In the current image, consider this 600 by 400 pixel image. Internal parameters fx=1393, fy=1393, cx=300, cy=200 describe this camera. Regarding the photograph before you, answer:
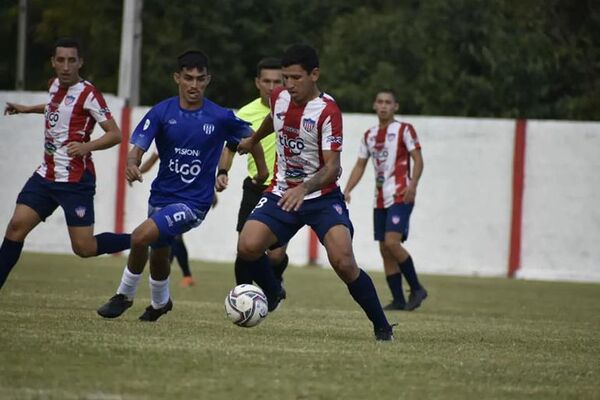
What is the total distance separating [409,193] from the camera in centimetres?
1387

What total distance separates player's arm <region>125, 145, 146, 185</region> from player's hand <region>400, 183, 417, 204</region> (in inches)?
189

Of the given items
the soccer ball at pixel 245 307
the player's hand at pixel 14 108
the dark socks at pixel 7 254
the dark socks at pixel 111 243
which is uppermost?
the player's hand at pixel 14 108

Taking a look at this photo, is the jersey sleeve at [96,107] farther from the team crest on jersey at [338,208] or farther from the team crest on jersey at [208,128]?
the team crest on jersey at [338,208]

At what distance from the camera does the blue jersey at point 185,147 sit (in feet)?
32.0

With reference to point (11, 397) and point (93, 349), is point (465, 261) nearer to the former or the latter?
point (93, 349)

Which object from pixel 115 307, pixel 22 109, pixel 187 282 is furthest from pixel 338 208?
pixel 187 282

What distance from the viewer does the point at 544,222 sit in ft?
67.5

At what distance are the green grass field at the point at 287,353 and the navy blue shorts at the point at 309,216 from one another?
0.72 metres

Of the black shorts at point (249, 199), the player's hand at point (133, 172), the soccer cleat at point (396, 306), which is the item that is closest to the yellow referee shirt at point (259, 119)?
the black shorts at point (249, 199)

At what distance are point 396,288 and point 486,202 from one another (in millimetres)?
7184

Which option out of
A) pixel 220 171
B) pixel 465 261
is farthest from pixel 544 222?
pixel 220 171

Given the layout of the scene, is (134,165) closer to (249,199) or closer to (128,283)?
(128,283)

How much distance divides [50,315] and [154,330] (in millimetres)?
1332

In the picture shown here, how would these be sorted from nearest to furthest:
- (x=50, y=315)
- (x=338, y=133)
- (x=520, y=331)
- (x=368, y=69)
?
(x=338, y=133) → (x=50, y=315) → (x=520, y=331) → (x=368, y=69)
